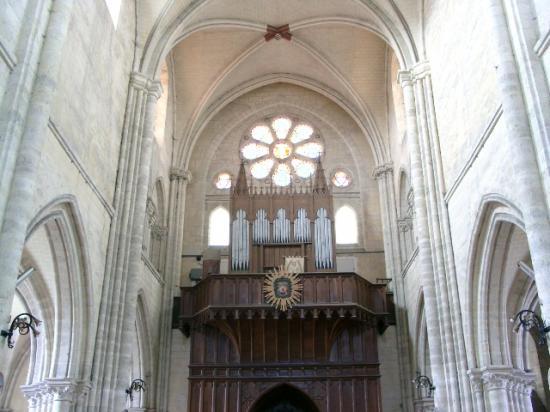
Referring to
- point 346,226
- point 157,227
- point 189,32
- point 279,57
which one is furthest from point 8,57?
point 346,226

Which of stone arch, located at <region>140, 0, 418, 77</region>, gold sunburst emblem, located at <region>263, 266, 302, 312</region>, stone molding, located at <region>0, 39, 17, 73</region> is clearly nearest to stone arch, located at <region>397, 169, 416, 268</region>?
gold sunburst emblem, located at <region>263, 266, 302, 312</region>

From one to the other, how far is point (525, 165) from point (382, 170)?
42.7 feet

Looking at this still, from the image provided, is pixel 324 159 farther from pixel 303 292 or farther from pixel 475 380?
pixel 475 380

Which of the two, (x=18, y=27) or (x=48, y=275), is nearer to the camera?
(x=18, y=27)

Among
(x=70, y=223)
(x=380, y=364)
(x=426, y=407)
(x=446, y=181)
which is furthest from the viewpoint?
(x=380, y=364)

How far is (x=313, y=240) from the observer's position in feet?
67.5

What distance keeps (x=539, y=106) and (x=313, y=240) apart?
11.3m

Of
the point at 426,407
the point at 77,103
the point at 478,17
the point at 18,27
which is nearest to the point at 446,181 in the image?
the point at 478,17

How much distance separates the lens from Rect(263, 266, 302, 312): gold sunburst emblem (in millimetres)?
18797

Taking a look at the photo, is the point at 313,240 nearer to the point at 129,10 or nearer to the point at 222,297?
the point at 222,297

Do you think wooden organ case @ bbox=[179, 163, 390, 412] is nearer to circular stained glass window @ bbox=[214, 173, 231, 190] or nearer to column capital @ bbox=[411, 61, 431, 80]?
circular stained glass window @ bbox=[214, 173, 231, 190]

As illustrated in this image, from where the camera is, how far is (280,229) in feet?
68.4

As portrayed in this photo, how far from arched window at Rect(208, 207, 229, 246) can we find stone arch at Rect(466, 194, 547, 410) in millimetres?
11066

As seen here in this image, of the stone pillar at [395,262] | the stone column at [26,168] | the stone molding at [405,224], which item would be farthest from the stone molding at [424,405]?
the stone column at [26,168]
